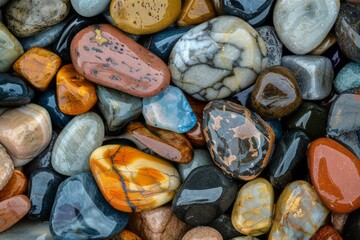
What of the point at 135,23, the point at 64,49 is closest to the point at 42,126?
the point at 64,49

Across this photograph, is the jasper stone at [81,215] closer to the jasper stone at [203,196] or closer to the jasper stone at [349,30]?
the jasper stone at [203,196]

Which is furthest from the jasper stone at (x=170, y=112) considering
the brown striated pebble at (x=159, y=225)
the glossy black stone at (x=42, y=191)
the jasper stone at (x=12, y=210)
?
the jasper stone at (x=12, y=210)

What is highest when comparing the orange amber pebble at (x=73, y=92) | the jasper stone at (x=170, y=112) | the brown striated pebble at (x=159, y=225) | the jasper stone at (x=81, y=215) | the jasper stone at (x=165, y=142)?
the orange amber pebble at (x=73, y=92)

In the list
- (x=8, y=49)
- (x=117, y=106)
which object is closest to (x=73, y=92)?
(x=117, y=106)

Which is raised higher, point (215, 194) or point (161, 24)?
point (161, 24)

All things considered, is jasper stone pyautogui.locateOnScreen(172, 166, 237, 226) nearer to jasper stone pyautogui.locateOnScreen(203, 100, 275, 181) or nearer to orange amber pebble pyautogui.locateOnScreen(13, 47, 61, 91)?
jasper stone pyautogui.locateOnScreen(203, 100, 275, 181)

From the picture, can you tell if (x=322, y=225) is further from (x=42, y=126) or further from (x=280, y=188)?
(x=42, y=126)

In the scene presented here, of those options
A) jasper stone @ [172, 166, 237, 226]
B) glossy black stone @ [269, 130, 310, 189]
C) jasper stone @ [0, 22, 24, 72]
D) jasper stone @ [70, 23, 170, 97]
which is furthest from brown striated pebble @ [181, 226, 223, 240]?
jasper stone @ [0, 22, 24, 72]
